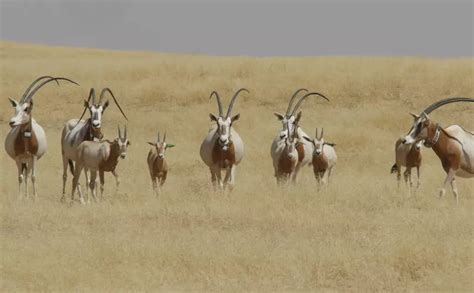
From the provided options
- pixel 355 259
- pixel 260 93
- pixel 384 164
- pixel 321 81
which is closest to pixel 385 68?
pixel 321 81

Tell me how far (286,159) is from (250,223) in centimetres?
507

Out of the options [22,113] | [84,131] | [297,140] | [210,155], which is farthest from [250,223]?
[22,113]

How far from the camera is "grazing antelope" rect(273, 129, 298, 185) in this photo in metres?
19.0

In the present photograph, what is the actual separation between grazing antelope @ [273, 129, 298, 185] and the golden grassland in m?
0.41

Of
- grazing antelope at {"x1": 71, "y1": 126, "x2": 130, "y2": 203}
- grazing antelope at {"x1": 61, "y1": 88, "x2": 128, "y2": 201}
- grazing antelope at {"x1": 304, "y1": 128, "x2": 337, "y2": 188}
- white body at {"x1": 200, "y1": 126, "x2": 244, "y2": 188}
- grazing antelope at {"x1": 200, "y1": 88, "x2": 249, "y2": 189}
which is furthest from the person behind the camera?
grazing antelope at {"x1": 304, "y1": 128, "x2": 337, "y2": 188}

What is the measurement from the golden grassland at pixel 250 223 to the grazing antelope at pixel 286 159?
41 cm

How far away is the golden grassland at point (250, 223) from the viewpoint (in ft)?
34.7

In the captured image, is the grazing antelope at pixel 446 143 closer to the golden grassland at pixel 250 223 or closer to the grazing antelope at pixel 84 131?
the golden grassland at pixel 250 223

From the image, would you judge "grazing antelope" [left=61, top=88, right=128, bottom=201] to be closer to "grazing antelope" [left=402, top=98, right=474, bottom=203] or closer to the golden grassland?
the golden grassland

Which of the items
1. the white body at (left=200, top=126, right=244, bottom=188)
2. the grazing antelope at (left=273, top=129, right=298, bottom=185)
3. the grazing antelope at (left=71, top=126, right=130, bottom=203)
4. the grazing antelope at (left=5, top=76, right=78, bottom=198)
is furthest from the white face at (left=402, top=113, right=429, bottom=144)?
the grazing antelope at (left=5, top=76, right=78, bottom=198)

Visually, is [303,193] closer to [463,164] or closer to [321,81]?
[463,164]

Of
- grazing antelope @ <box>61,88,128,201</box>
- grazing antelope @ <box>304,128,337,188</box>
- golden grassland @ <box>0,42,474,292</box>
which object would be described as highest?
grazing antelope @ <box>61,88,128,201</box>

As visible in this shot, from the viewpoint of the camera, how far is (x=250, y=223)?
14.2m

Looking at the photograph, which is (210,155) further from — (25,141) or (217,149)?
(25,141)
